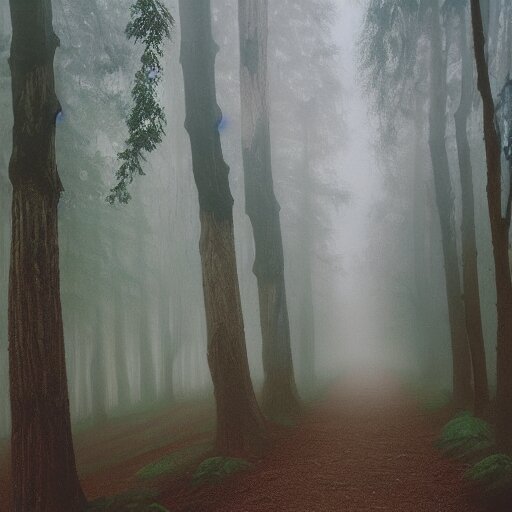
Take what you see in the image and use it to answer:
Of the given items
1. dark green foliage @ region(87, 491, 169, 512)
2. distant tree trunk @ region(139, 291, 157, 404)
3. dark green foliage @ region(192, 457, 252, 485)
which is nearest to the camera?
dark green foliage @ region(87, 491, 169, 512)

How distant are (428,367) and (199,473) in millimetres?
13873

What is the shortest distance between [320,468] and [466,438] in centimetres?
215

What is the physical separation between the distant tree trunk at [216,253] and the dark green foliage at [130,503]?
1.85 metres

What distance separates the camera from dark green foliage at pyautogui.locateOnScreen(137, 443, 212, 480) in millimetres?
7000

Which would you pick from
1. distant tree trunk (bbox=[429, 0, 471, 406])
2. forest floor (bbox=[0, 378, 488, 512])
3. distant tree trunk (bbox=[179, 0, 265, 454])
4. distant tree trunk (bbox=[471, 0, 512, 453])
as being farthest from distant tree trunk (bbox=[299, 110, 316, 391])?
distant tree trunk (bbox=[471, 0, 512, 453])

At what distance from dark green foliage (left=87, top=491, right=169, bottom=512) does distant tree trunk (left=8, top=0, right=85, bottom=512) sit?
8.9 inches

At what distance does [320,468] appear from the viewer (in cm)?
645

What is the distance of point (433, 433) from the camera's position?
8.28 metres

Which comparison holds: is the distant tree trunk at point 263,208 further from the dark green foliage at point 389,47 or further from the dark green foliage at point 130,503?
the dark green foliage at point 130,503

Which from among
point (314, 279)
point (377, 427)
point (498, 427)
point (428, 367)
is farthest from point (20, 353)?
point (314, 279)

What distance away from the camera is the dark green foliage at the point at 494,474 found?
4596 millimetres

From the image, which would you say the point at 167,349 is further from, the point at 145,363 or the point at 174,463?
the point at 174,463

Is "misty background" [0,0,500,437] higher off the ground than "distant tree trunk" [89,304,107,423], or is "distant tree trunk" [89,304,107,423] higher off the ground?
"misty background" [0,0,500,437]

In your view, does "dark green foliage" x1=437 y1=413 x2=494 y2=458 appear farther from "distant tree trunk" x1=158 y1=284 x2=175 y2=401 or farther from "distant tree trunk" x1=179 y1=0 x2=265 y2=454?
"distant tree trunk" x1=158 y1=284 x2=175 y2=401
